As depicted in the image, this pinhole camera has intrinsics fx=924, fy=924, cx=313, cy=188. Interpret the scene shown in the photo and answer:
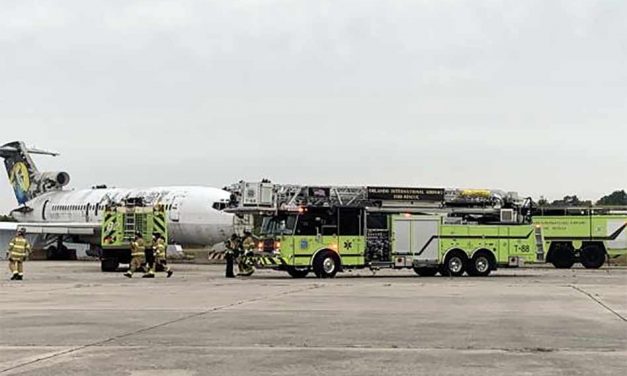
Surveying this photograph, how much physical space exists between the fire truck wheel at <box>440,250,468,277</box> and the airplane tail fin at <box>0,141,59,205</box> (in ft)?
129

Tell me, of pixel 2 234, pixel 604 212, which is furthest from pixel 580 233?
pixel 2 234

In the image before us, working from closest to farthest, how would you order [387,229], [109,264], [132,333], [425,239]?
[132,333] < [387,229] < [425,239] < [109,264]

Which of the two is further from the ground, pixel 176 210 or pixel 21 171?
pixel 21 171

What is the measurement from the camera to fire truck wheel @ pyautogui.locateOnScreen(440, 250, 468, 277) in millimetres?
31375

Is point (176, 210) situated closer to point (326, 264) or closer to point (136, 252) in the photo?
point (136, 252)

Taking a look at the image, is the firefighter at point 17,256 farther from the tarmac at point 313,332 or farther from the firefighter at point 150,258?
the tarmac at point 313,332

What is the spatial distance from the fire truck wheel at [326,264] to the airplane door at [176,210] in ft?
56.3

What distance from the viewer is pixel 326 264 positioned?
98.4 ft

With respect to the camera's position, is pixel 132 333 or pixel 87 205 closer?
pixel 132 333

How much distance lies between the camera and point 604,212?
41750 mm

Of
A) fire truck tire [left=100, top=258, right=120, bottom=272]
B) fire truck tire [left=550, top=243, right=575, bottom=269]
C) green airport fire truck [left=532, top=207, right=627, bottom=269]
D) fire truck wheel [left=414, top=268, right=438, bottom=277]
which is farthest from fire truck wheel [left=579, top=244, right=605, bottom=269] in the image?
fire truck tire [left=100, top=258, right=120, bottom=272]

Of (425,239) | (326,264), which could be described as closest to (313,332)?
(326,264)

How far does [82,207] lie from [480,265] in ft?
97.4

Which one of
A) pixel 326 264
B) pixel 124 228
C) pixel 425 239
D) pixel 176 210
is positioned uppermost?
pixel 176 210
